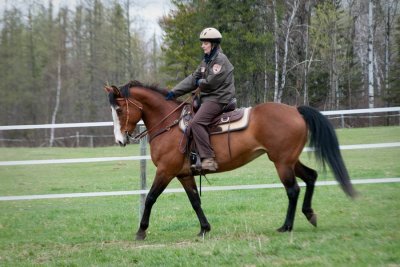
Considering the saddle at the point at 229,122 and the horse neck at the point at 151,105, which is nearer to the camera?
the saddle at the point at 229,122

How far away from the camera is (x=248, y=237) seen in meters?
6.62

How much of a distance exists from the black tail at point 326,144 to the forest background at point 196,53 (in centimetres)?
2652

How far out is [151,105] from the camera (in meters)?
7.70

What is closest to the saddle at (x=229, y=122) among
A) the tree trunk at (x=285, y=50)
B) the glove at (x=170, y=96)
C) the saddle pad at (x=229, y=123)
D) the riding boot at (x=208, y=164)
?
the saddle pad at (x=229, y=123)

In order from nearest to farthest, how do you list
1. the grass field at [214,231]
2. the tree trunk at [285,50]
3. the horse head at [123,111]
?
the grass field at [214,231]
the horse head at [123,111]
the tree trunk at [285,50]

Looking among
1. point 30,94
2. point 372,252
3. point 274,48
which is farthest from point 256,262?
point 30,94

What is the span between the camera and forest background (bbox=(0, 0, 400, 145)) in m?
34.4

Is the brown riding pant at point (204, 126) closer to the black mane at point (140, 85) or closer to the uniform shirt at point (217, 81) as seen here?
the uniform shirt at point (217, 81)

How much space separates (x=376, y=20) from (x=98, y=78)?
26.0 meters

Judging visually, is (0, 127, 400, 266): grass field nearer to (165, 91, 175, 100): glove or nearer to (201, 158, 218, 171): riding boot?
(201, 158, 218, 171): riding boot

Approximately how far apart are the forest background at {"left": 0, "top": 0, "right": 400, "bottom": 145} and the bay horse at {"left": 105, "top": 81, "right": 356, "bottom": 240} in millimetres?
26417

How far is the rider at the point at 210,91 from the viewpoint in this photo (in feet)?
23.1

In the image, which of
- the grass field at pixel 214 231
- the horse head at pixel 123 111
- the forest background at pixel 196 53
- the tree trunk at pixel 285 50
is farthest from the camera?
the forest background at pixel 196 53

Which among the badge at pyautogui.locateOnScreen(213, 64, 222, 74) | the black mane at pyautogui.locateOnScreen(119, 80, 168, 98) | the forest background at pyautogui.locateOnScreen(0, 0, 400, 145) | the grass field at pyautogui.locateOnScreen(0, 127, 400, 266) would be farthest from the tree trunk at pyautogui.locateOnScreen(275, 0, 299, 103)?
the badge at pyautogui.locateOnScreen(213, 64, 222, 74)
